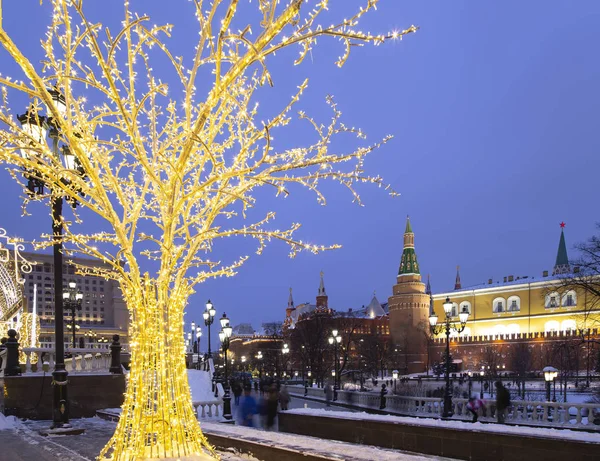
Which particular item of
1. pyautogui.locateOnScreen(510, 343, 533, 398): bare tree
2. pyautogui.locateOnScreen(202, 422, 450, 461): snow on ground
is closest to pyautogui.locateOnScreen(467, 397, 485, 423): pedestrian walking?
pyautogui.locateOnScreen(202, 422, 450, 461): snow on ground

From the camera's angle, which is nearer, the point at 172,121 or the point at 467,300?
the point at 172,121

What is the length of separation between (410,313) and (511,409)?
247ft

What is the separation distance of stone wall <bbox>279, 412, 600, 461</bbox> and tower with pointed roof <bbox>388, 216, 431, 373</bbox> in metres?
74.7

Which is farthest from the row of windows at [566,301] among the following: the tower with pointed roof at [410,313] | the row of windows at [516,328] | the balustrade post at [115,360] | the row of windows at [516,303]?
the balustrade post at [115,360]

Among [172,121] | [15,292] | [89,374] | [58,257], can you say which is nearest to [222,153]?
[172,121]

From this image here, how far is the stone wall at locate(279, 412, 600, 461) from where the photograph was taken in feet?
25.9

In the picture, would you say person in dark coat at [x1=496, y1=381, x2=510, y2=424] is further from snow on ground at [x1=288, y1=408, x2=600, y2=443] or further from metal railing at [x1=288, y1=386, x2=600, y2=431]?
snow on ground at [x1=288, y1=408, x2=600, y2=443]

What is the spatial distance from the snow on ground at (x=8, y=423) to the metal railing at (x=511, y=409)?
1467 cm

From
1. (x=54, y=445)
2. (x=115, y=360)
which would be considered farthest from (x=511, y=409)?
(x=54, y=445)

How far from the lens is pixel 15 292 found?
18.5 m

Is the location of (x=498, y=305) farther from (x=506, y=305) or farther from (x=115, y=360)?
(x=115, y=360)

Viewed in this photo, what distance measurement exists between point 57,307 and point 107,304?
127 m

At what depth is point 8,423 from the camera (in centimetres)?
1165

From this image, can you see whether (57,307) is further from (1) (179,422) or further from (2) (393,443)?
(2) (393,443)
